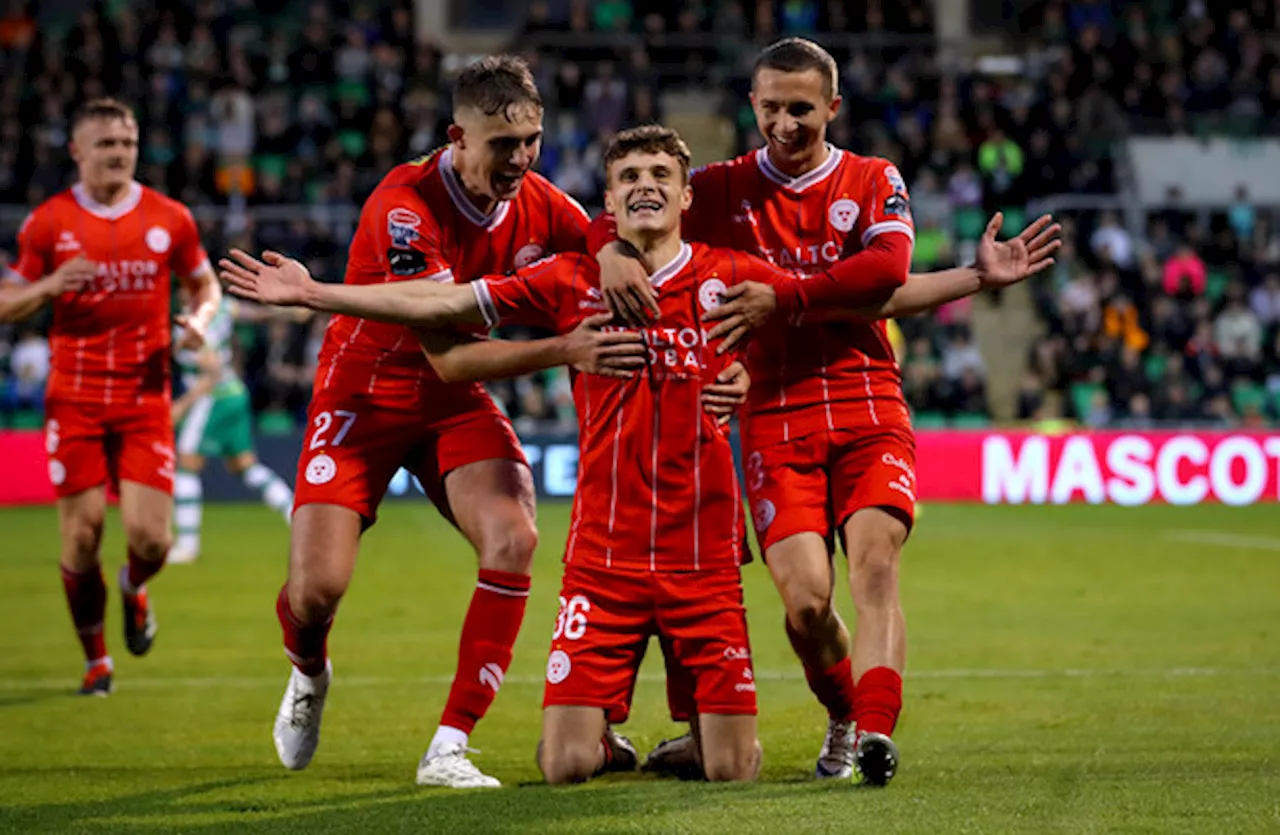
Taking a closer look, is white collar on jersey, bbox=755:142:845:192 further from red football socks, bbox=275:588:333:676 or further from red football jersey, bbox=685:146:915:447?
red football socks, bbox=275:588:333:676

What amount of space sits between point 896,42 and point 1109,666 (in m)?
20.2

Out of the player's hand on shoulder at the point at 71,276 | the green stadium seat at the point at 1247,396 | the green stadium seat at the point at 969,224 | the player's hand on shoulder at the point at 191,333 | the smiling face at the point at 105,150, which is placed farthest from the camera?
the green stadium seat at the point at 969,224

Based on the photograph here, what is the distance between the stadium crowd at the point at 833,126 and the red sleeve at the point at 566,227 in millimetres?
14094

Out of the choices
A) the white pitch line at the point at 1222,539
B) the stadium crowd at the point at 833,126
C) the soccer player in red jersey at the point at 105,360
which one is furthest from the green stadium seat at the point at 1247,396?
the soccer player in red jersey at the point at 105,360

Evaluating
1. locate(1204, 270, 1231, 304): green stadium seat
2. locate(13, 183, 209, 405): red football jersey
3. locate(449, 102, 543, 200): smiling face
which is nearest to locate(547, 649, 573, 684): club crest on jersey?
locate(449, 102, 543, 200): smiling face

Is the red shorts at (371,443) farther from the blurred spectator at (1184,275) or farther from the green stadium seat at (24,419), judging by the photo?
the blurred spectator at (1184,275)

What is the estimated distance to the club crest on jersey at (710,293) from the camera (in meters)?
6.39

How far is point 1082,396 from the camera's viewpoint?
23.0 m

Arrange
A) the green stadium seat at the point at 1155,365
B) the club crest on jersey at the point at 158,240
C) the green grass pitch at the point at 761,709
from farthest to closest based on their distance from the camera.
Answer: the green stadium seat at the point at 1155,365
the club crest on jersey at the point at 158,240
the green grass pitch at the point at 761,709

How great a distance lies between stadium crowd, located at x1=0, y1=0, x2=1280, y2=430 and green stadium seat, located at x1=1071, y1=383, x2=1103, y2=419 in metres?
0.04

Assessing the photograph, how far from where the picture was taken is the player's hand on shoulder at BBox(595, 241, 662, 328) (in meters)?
6.23

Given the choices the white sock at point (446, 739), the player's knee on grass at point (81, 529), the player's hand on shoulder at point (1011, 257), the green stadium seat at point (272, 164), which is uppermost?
the green stadium seat at point (272, 164)

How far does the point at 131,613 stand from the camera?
9.62 m

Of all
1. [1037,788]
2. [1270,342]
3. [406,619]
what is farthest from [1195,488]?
[1037,788]
